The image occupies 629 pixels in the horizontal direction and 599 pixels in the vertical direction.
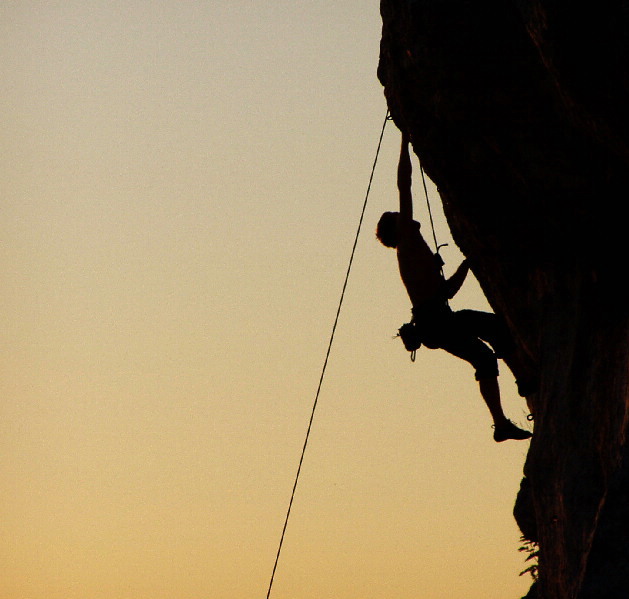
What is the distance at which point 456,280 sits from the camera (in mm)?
10812

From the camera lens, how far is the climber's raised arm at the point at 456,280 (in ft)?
35.0

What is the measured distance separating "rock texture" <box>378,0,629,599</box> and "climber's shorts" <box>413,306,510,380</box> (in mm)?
685

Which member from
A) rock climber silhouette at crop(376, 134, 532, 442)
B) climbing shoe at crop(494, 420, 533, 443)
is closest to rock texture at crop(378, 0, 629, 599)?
rock climber silhouette at crop(376, 134, 532, 442)

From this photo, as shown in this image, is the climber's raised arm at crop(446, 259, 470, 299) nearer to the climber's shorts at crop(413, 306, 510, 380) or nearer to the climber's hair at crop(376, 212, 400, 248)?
the climber's shorts at crop(413, 306, 510, 380)

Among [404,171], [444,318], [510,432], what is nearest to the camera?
[404,171]

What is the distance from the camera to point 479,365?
35.9 ft

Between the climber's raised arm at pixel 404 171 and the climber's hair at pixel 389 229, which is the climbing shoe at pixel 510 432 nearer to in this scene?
the climber's hair at pixel 389 229

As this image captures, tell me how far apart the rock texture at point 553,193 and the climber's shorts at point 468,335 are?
69 centimetres

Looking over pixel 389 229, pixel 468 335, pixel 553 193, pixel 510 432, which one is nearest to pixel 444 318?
pixel 468 335

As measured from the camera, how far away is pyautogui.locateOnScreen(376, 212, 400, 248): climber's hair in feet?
35.0

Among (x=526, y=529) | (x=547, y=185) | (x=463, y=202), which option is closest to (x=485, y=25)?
(x=547, y=185)

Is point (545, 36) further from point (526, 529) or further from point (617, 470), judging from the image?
point (526, 529)

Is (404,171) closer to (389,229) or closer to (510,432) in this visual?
(389,229)

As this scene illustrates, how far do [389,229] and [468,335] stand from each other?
1.22m
